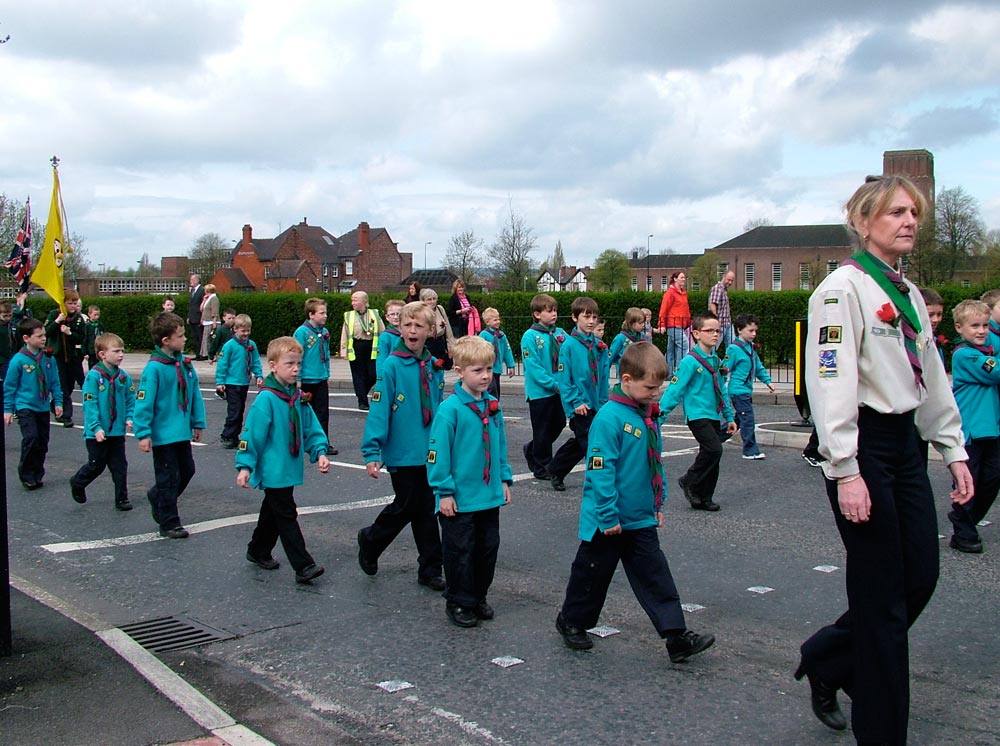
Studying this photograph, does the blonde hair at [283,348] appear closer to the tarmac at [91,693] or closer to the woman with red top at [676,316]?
the tarmac at [91,693]

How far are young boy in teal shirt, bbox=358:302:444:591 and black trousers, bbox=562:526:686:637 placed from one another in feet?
4.79

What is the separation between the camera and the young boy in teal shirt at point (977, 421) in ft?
23.2

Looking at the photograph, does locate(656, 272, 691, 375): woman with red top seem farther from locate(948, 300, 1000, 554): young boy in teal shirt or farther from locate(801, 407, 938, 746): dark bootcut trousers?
locate(801, 407, 938, 746): dark bootcut trousers

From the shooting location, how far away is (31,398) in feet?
35.4

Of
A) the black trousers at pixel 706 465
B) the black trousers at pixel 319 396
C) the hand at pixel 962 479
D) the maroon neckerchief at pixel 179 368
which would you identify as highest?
the maroon neckerchief at pixel 179 368

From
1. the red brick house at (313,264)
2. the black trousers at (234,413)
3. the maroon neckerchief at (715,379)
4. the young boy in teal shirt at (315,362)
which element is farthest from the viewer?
the red brick house at (313,264)

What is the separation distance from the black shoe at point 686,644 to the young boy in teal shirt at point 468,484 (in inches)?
47.6

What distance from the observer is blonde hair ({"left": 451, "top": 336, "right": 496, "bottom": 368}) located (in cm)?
579

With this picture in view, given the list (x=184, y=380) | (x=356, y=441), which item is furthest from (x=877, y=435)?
→ (x=356, y=441)

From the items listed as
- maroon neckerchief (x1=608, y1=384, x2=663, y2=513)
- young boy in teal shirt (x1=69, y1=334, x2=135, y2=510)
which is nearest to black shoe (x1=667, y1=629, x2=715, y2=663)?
maroon neckerchief (x1=608, y1=384, x2=663, y2=513)

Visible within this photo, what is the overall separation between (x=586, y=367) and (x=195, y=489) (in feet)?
13.0

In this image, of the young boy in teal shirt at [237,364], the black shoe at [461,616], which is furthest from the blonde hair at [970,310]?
the young boy in teal shirt at [237,364]

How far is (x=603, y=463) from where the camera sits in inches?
198

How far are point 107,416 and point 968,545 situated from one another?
7.01m
